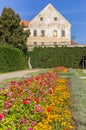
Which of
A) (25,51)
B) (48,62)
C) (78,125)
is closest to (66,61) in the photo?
(48,62)

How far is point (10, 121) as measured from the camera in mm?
5746

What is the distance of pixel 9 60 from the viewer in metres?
47.8

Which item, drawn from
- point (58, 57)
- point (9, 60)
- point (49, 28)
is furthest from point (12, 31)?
point (49, 28)

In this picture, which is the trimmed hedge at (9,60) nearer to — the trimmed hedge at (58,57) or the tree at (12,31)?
the trimmed hedge at (58,57)

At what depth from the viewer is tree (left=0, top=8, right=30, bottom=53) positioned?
2479 inches

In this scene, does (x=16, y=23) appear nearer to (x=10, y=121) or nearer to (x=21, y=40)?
(x=21, y=40)

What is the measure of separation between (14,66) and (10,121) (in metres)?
44.4

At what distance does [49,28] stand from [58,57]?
846 inches

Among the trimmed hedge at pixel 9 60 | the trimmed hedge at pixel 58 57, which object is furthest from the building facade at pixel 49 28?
the trimmed hedge at pixel 9 60

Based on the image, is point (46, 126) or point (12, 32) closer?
point (46, 126)

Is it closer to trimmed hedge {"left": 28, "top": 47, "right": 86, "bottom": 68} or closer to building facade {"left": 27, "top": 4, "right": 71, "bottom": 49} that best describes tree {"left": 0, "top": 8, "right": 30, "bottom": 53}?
trimmed hedge {"left": 28, "top": 47, "right": 86, "bottom": 68}

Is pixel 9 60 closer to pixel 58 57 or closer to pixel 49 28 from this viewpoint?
pixel 58 57

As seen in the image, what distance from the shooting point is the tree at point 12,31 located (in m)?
63.0

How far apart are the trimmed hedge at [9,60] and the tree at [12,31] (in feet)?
27.3
